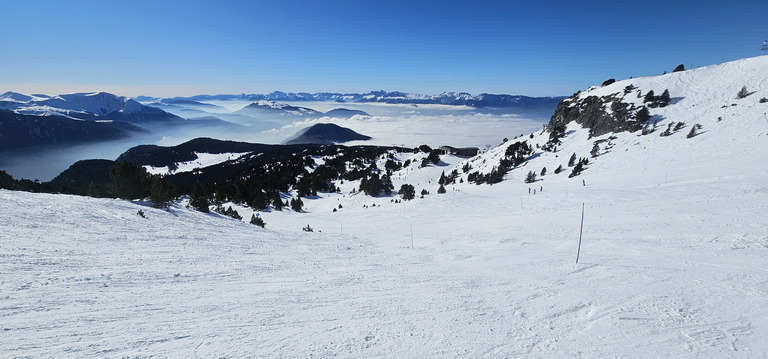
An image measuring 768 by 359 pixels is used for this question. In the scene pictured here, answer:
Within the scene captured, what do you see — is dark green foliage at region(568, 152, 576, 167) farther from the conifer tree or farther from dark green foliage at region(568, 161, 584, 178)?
the conifer tree

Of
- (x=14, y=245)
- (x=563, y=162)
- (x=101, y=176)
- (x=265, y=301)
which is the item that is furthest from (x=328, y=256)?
(x=101, y=176)

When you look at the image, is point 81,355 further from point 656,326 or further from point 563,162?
point 563,162

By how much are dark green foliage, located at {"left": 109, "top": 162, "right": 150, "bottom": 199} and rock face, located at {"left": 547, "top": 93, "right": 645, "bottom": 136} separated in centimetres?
5505

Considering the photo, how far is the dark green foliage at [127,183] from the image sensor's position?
19.0m

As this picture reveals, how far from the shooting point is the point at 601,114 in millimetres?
48656

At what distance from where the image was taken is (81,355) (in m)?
3.78

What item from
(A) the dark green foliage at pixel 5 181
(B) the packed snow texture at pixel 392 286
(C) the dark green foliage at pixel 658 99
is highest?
(C) the dark green foliage at pixel 658 99

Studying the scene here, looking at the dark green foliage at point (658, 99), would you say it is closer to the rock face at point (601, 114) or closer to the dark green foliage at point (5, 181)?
the rock face at point (601, 114)

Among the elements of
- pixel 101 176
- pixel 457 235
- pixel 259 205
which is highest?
pixel 457 235

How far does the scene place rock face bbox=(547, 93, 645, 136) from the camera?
44.4m

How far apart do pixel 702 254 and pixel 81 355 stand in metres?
13.9

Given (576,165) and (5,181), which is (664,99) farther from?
(5,181)

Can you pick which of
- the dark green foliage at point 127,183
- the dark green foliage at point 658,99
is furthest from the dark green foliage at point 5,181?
the dark green foliage at point 658,99

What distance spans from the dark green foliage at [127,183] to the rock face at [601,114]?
5505 centimetres
